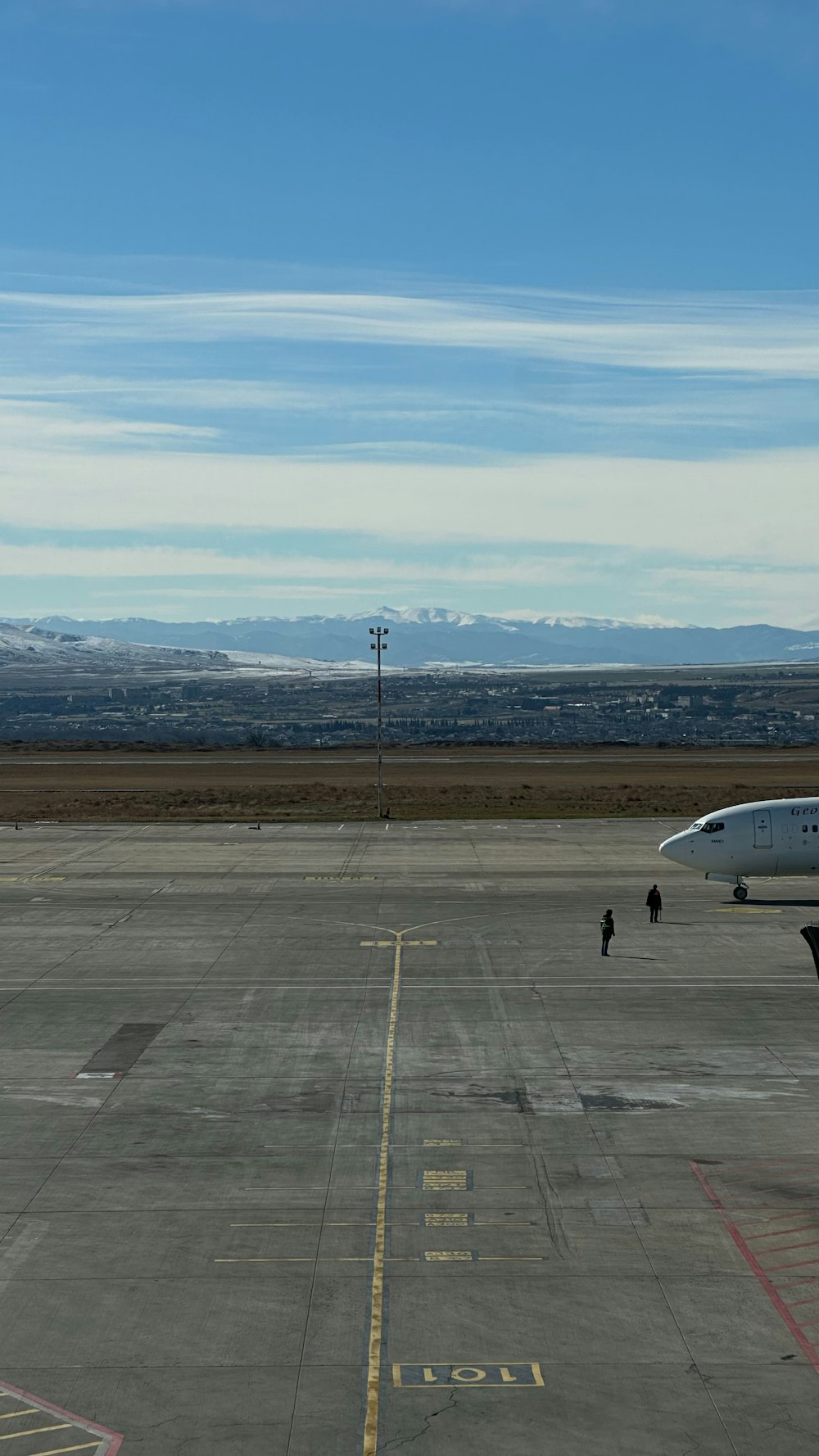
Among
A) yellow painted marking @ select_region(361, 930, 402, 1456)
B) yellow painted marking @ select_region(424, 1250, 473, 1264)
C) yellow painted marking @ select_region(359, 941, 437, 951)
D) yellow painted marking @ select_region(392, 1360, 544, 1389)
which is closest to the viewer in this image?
yellow painted marking @ select_region(361, 930, 402, 1456)

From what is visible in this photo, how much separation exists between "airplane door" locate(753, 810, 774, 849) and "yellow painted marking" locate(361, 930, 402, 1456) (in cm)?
2505

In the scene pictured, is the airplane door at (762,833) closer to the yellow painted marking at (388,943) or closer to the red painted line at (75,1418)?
the yellow painted marking at (388,943)

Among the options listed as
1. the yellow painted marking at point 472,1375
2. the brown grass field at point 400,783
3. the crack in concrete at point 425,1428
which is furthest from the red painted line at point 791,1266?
the brown grass field at point 400,783

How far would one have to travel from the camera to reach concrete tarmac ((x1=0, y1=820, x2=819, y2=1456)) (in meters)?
17.5

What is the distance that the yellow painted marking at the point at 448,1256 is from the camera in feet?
71.4

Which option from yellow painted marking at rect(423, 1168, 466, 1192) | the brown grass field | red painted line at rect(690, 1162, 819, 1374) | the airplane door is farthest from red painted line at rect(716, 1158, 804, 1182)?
the brown grass field

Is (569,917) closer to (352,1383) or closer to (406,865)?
(406,865)

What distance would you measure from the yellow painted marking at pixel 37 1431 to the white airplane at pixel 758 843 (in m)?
42.9

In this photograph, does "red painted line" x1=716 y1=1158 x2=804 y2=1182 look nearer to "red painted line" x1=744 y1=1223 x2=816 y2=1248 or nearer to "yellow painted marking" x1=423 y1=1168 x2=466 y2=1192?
"red painted line" x1=744 y1=1223 x2=816 y2=1248

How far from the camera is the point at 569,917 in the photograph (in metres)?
52.4

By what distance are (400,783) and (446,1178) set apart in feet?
308

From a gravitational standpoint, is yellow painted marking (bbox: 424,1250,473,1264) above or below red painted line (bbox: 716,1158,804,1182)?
below

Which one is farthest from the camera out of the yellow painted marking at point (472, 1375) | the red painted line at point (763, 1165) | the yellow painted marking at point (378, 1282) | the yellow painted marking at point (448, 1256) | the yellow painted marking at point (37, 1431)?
the red painted line at point (763, 1165)

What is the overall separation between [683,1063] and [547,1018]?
17.7ft
